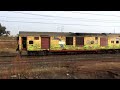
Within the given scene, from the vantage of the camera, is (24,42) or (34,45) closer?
(34,45)

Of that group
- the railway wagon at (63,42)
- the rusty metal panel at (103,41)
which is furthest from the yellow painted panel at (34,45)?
the rusty metal panel at (103,41)

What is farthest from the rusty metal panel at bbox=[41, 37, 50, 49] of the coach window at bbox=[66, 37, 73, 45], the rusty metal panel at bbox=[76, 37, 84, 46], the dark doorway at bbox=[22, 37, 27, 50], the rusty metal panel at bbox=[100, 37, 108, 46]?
the rusty metal panel at bbox=[100, 37, 108, 46]

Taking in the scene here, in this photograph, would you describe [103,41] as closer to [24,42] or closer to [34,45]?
[34,45]

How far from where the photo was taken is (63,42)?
34031mm

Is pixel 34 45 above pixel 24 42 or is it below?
below

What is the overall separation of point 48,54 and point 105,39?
9.66 m

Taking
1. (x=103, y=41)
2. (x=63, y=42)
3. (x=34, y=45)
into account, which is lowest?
(x=34, y=45)

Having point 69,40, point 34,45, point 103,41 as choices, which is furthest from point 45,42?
point 103,41

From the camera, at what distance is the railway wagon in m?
32.6

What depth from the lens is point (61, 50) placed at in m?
34.0

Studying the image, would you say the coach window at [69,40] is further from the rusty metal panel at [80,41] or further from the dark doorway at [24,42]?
the dark doorway at [24,42]
